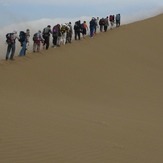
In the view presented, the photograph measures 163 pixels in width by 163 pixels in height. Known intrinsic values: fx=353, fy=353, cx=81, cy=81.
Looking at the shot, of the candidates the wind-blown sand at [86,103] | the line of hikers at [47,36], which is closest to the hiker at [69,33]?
the line of hikers at [47,36]

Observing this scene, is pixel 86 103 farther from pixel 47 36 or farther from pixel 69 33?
pixel 69 33

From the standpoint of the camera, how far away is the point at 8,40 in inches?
534

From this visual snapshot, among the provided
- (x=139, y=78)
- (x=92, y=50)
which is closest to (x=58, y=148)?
(x=139, y=78)

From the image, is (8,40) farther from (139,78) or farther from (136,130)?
(136,130)

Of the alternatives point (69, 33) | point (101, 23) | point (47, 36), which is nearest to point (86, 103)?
point (47, 36)

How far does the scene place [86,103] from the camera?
10.4 meters

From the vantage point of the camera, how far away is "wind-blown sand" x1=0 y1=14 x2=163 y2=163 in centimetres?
546

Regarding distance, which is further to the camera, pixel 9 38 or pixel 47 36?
pixel 47 36

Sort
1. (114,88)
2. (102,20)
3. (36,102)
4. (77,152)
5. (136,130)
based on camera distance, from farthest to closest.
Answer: (102,20)
(114,88)
(36,102)
(136,130)
(77,152)

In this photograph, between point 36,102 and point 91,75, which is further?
point 91,75

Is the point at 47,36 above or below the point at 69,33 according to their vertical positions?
below

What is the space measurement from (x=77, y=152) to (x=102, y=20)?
1705 cm

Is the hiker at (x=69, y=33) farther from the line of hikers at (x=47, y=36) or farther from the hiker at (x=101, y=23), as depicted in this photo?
the hiker at (x=101, y=23)

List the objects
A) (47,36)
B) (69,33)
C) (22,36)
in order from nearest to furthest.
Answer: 1. (22,36)
2. (47,36)
3. (69,33)
